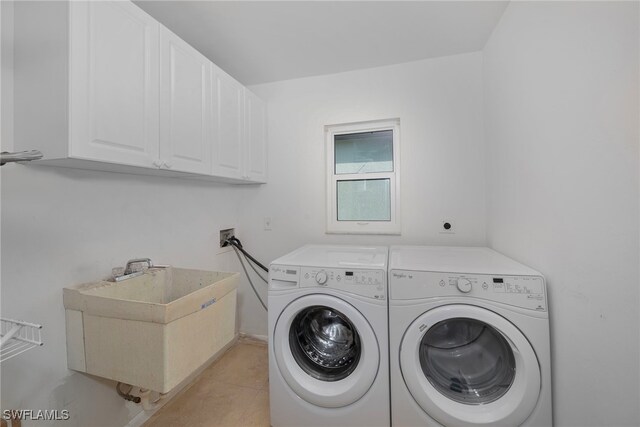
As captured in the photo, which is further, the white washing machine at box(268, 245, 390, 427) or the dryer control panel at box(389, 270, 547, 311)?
the white washing machine at box(268, 245, 390, 427)

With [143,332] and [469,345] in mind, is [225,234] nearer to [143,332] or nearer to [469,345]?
[143,332]

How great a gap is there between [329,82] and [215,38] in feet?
3.15

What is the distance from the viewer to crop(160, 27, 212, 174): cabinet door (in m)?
1.30

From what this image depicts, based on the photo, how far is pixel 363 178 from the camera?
223cm

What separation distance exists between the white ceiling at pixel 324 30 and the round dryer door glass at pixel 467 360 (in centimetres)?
179

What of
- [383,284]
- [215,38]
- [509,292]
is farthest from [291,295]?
[215,38]

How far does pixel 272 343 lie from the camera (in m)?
1.39

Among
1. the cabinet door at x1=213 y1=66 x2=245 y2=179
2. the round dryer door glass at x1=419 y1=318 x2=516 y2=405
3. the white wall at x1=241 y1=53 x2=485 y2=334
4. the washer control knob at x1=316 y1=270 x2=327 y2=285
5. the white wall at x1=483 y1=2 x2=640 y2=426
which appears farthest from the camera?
the white wall at x1=241 y1=53 x2=485 y2=334

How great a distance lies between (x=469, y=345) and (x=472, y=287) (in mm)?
359

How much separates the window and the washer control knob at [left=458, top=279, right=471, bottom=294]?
3.11 ft

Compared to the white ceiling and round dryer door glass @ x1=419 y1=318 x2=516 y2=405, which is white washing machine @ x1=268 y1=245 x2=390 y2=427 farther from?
the white ceiling

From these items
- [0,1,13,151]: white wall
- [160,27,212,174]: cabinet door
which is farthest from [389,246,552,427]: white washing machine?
[0,1,13,151]: white wall

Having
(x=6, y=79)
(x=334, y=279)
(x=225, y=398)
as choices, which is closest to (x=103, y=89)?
(x=6, y=79)

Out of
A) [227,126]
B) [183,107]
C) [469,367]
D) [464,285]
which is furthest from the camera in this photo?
[227,126]
